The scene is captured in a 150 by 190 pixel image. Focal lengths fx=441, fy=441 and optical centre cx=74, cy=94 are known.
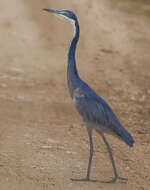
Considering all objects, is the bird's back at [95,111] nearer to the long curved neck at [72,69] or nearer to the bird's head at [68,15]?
the long curved neck at [72,69]

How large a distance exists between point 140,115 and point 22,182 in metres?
4.51

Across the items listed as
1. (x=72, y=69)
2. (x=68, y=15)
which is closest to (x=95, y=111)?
(x=72, y=69)

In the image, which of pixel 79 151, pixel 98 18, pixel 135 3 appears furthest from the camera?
pixel 135 3

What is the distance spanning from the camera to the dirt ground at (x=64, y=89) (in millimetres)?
6570

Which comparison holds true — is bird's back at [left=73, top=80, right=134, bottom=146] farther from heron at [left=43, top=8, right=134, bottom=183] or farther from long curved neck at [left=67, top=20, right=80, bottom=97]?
long curved neck at [left=67, top=20, right=80, bottom=97]

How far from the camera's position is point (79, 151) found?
7348 mm

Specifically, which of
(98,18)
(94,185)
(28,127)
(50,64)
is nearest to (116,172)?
(94,185)

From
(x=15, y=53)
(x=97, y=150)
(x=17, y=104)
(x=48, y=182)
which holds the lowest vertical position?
(x=15, y=53)

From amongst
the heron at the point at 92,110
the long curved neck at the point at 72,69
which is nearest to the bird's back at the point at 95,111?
the heron at the point at 92,110

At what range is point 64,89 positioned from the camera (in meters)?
10.9

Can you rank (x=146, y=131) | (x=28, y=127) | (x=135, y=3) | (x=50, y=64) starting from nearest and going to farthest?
(x=28, y=127)
(x=146, y=131)
(x=50, y=64)
(x=135, y=3)

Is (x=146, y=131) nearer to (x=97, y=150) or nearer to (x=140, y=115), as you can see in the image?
(x=140, y=115)

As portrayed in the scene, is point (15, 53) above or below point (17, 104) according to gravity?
below

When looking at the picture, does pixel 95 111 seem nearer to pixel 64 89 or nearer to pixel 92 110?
pixel 92 110
